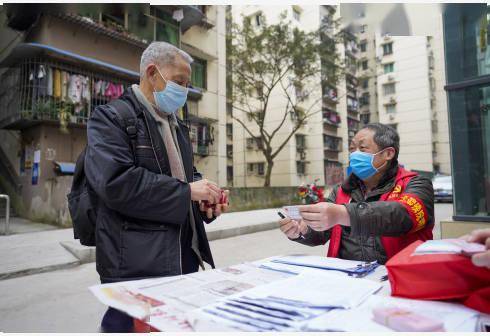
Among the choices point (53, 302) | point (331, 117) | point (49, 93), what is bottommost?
point (53, 302)

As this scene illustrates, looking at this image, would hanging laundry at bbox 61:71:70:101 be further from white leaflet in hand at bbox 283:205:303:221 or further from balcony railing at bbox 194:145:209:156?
white leaflet in hand at bbox 283:205:303:221

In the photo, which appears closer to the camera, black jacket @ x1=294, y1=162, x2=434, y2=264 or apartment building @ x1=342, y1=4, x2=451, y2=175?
black jacket @ x1=294, y1=162, x2=434, y2=264

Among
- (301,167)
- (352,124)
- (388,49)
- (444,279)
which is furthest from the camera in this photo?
(388,49)

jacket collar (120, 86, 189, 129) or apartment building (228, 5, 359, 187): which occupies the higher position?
apartment building (228, 5, 359, 187)

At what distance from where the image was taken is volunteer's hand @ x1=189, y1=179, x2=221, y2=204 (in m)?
1.49

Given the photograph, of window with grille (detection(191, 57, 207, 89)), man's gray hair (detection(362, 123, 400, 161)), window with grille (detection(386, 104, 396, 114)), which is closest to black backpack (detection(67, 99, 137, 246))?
man's gray hair (detection(362, 123, 400, 161))

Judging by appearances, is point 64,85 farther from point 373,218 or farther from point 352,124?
point 352,124

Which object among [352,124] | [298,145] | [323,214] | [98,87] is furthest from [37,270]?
[352,124]

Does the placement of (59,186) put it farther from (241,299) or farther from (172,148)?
(241,299)

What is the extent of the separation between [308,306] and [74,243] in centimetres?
541

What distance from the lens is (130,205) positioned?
4.48ft

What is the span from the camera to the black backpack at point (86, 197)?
1521 mm

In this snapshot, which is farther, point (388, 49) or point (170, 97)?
point (388, 49)

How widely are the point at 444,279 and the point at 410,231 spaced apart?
67 centimetres
